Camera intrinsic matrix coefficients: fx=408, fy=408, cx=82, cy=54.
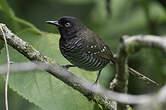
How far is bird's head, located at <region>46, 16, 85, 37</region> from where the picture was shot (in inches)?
147

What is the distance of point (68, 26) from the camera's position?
377 centimetres

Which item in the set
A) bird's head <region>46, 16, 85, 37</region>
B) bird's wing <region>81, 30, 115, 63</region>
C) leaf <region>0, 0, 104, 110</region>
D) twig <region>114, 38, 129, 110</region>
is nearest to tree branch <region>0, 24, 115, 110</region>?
leaf <region>0, 0, 104, 110</region>

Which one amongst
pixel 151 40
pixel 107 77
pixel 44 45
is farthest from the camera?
pixel 107 77

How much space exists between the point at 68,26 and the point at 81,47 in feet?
1.02

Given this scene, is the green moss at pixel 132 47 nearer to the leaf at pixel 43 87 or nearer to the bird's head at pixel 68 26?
the leaf at pixel 43 87

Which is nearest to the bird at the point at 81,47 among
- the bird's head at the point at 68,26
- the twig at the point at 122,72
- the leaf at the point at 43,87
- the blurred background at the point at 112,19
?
the bird's head at the point at 68,26

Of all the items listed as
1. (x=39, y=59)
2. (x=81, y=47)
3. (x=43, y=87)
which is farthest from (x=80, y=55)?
(x=39, y=59)

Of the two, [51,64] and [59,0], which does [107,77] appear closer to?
[59,0]

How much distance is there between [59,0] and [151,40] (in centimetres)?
418

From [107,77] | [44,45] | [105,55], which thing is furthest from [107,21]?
[44,45]

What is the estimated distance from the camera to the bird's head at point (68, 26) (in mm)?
3730

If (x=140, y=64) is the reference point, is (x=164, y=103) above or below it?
above

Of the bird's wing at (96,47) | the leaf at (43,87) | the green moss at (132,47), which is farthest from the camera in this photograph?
the bird's wing at (96,47)

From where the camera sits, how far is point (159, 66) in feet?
11.5
